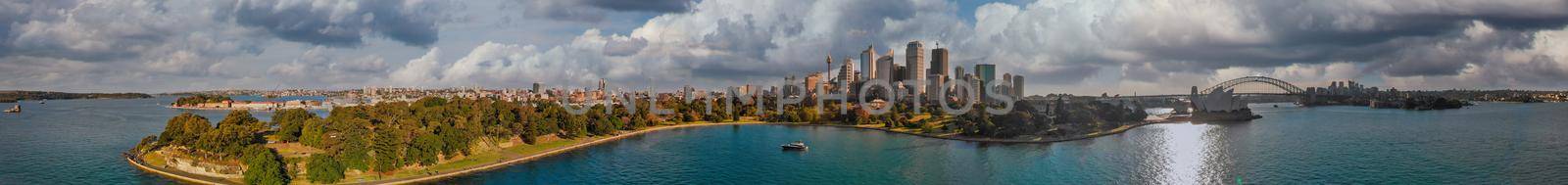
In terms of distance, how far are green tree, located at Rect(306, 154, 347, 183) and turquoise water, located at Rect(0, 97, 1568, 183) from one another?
25.5 ft

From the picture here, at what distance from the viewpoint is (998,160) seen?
68312 mm

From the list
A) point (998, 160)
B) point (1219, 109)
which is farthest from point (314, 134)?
point (1219, 109)

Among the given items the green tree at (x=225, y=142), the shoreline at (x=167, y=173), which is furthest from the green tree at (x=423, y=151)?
the shoreline at (x=167, y=173)

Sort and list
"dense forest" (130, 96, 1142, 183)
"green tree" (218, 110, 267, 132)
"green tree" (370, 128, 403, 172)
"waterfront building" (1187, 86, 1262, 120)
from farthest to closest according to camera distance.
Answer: "waterfront building" (1187, 86, 1262, 120), "green tree" (218, 110, 267, 132), "green tree" (370, 128, 403, 172), "dense forest" (130, 96, 1142, 183)

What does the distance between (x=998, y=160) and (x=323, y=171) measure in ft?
160

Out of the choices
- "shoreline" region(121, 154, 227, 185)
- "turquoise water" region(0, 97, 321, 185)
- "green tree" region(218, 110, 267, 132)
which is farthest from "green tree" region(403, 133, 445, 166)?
"green tree" region(218, 110, 267, 132)

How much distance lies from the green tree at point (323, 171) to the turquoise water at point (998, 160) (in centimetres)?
777

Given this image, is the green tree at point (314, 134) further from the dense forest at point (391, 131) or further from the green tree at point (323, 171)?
the green tree at point (323, 171)

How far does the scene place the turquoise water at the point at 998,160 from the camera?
5809cm

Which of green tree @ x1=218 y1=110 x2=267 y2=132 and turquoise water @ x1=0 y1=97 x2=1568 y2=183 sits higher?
green tree @ x1=218 y1=110 x2=267 y2=132

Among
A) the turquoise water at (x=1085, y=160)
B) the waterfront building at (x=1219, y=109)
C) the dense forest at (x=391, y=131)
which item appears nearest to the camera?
the dense forest at (x=391, y=131)

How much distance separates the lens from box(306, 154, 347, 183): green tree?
5082cm

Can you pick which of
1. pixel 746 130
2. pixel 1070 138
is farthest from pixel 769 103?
pixel 1070 138

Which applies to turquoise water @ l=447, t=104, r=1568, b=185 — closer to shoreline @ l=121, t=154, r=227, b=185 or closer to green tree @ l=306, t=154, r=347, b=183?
green tree @ l=306, t=154, r=347, b=183
